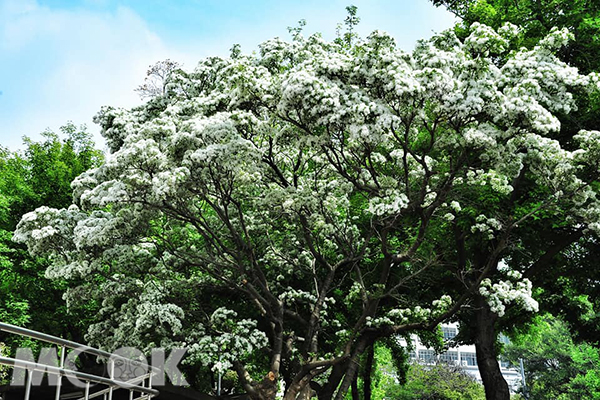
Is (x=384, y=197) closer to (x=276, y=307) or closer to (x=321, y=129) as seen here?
(x=321, y=129)

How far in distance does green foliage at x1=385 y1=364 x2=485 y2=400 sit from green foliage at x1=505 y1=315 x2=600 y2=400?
541 centimetres

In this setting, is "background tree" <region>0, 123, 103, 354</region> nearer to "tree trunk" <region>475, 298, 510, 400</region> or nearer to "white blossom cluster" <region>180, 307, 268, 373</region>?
"white blossom cluster" <region>180, 307, 268, 373</region>

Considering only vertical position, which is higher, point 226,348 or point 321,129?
point 321,129

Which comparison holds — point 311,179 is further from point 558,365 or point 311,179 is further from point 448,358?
point 448,358

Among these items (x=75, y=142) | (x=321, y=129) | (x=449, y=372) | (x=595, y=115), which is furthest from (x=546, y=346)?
(x=321, y=129)

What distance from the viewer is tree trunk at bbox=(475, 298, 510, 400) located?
50.8 ft

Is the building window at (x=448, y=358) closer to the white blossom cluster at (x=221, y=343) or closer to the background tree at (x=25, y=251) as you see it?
the white blossom cluster at (x=221, y=343)

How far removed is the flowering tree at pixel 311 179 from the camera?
32.3ft

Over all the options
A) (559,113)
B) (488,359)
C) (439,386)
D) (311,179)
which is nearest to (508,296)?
(488,359)

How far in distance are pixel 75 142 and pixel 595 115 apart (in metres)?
23.0

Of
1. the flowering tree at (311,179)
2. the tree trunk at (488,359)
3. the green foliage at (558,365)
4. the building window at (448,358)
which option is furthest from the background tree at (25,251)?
the green foliage at (558,365)

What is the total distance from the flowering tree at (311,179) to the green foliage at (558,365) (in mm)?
26937

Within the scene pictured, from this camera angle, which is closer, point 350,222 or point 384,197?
point 384,197

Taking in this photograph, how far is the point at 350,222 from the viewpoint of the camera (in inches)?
613
